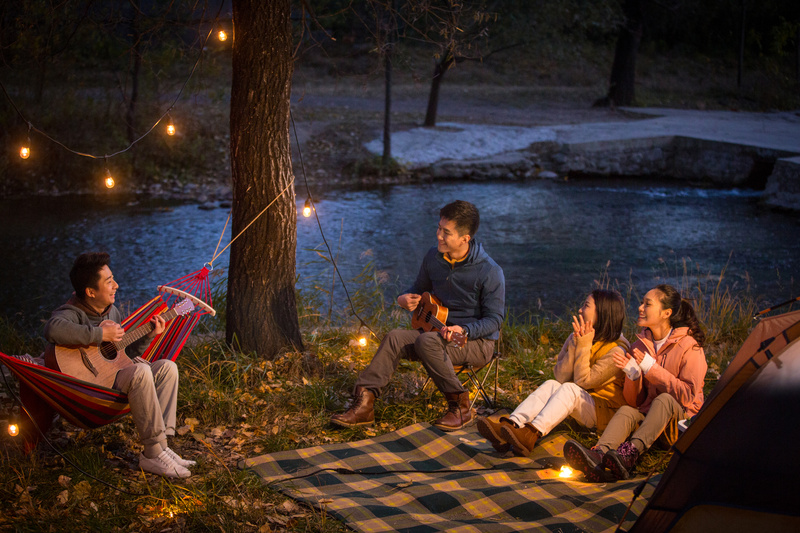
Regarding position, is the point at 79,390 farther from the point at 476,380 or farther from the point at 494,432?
the point at 476,380

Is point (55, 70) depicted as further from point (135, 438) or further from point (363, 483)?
point (363, 483)

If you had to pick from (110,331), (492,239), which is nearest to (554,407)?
(110,331)

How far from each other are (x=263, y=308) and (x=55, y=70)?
1040cm

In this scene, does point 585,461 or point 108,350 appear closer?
point 585,461

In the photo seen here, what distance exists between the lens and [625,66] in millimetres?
19391

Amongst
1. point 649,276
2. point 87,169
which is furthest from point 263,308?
point 87,169

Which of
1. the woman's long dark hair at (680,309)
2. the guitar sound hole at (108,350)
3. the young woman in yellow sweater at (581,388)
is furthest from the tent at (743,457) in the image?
the guitar sound hole at (108,350)

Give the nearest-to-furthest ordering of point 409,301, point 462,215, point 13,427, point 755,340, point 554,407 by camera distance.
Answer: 1. point 755,340
2. point 13,427
3. point 554,407
4. point 462,215
5. point 409,301

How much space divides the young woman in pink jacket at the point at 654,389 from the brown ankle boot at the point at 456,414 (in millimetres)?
716

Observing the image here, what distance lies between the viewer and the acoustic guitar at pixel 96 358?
333 centimetres

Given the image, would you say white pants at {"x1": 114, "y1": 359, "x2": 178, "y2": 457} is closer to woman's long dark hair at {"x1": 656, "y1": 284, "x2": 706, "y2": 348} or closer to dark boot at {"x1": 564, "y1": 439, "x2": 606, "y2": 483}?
dark boot at {"x1": 564, "y1": 439, "x2": 606, "y2": 483}

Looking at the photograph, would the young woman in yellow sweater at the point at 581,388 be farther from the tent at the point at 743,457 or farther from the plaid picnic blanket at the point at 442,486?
the tent at the point at 743,457

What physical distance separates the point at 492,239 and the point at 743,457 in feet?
24.8

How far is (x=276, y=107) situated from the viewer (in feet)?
14.5
